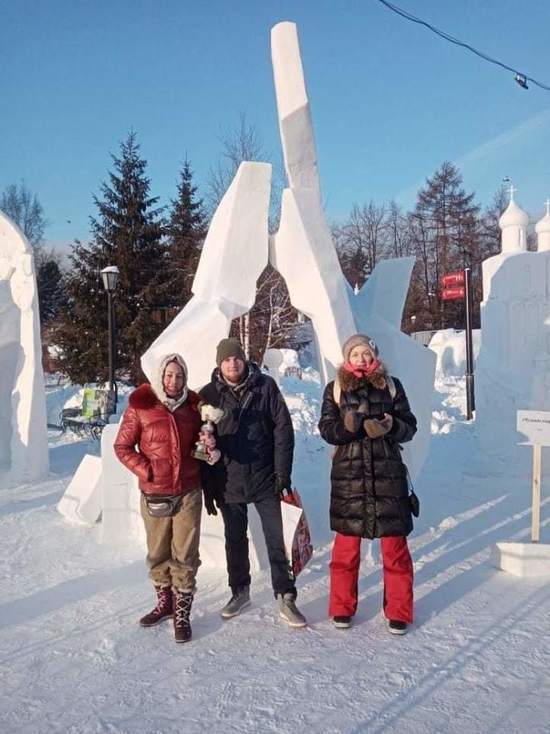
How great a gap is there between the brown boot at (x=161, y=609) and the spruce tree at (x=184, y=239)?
52.4ft

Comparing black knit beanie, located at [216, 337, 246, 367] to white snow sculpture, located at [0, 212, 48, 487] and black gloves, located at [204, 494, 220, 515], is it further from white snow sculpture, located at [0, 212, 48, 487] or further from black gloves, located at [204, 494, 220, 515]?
white snow sculpture, located at [0, 212, 48, 487]

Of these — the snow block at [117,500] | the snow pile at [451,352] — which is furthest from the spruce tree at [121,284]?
the snow block at [117,500]

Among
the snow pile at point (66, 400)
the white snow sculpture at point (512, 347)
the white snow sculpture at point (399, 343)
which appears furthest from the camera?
the snow pile at point (66, 400)

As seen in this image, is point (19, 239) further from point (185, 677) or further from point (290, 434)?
point (185, 677)

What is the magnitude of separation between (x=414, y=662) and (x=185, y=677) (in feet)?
3.92

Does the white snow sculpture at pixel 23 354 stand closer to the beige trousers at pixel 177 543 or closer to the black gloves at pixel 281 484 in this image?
the beige trousers at pixel 177 543

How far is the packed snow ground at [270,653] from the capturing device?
2.79m

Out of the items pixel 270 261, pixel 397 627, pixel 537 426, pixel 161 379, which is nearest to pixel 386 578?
pixel 397 627

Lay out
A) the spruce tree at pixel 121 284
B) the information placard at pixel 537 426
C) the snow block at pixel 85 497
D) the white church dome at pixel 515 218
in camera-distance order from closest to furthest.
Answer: the information placard at pixel 537 426
the snow block at pixel 85 497
the white church dome at pixel 515 218
the spruce tree at pixel 121 284

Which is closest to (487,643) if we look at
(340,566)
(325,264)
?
(340,566)

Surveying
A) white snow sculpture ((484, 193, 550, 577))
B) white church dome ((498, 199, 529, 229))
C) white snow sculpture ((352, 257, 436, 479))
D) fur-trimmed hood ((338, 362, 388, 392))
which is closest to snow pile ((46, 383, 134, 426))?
white snow sculpture ((484, 193, 550, 577))

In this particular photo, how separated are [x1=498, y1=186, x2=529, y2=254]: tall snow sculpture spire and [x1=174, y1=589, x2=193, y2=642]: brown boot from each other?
7648mm

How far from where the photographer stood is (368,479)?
3705 mm

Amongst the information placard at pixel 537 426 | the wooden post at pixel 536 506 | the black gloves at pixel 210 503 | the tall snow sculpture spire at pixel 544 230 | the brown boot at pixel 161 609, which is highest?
the tall snow sculpture spire at pixel 544 230
